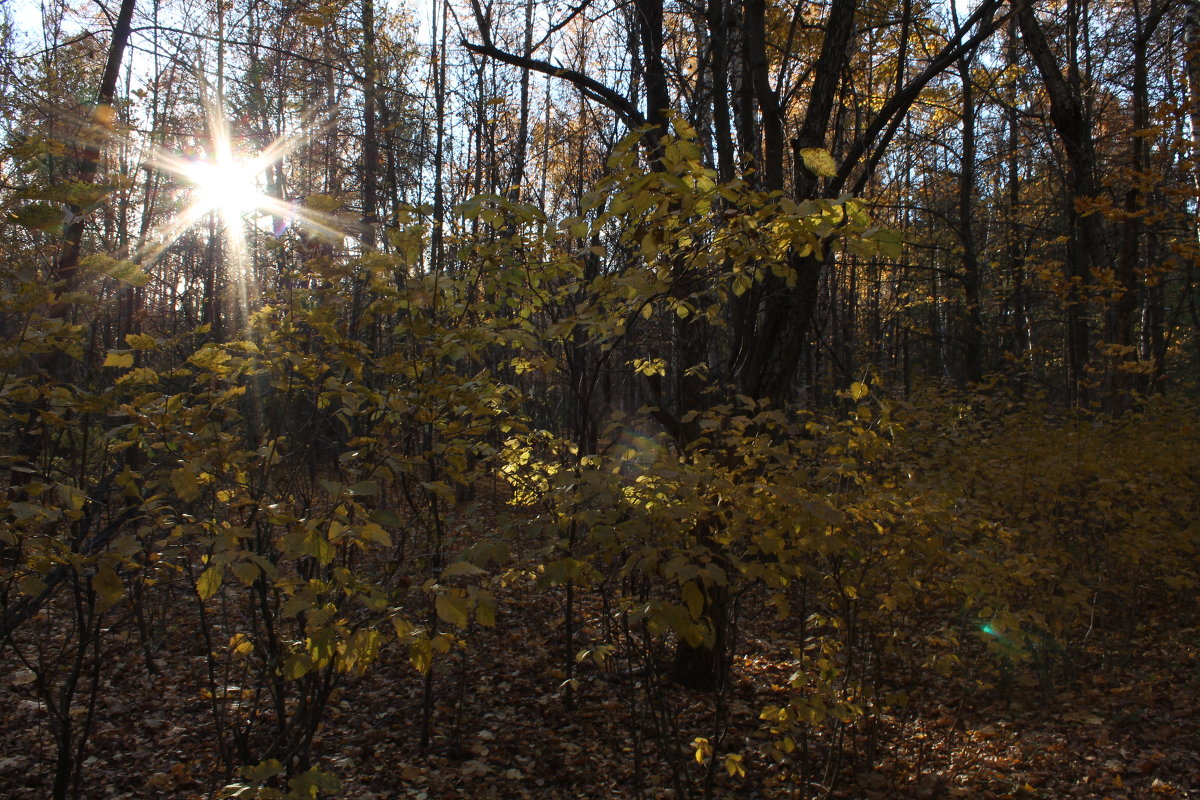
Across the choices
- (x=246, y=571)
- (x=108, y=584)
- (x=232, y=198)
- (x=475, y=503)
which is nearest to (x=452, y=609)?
(x=246, y=571)

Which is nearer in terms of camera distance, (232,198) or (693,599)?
(693,599)

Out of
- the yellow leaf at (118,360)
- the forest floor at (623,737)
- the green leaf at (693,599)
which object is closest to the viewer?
the green leaf at (693,599)

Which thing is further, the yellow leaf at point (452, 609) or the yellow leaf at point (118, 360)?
the yellow leaf at point (118, 360)

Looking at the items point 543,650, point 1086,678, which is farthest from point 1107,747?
point 543,650

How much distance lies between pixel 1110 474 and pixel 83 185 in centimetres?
590

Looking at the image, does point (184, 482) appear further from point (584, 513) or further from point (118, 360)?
point (584, 513)

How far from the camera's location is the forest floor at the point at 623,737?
338cm

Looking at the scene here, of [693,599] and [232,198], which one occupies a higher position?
[232,198]

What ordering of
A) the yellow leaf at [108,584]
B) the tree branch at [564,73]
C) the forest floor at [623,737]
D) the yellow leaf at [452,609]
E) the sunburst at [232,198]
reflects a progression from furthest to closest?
→ the tree branch at [564,73], the forest floor at [623,737], the sunburst at [232,198], the yellow leaf at [108,584], the yellow leaf at [452,609]

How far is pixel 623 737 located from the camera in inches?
157

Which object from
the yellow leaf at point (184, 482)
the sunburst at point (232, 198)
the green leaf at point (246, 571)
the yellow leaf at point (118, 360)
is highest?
the sunburst at point (232, 198)

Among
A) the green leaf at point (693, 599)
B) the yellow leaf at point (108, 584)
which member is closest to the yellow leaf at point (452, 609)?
the green leaf at point (693, 599)

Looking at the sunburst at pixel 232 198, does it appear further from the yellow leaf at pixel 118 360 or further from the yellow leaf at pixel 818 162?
the yellow leaf at pixel 818 162

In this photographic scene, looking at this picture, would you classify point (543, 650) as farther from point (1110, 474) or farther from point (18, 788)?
point (1110, 474)
